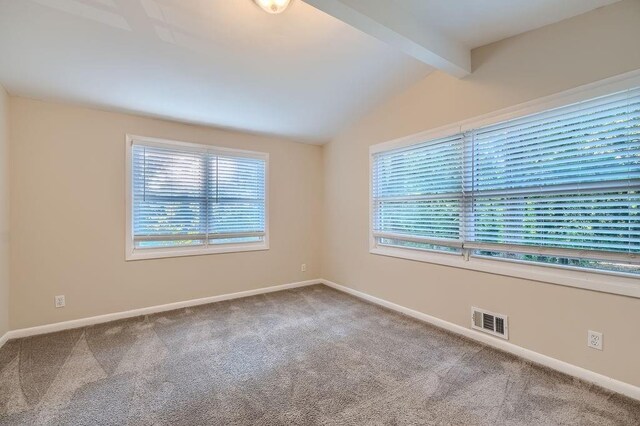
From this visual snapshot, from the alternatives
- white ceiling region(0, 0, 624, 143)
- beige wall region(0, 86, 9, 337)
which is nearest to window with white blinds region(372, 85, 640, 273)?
white ceiling region(0, 0, 624, 143)

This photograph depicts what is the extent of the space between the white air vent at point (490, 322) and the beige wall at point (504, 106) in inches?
2.2

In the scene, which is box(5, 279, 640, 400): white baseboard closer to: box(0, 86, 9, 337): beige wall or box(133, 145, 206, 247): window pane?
box(0, 86, 9, 337): beige wall

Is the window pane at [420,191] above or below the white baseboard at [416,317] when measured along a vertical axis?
above

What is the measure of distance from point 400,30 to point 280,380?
271cm

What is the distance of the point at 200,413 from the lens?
1734 mm

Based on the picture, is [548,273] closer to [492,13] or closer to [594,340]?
[594,340]

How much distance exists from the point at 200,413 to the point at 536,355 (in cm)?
255

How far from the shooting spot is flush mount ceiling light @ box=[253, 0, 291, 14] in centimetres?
201

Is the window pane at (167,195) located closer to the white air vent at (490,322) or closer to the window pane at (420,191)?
the window pane at (420,191)

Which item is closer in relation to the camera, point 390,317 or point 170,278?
point 390,317

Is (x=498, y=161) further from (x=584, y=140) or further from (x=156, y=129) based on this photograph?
(x=156, y=129)

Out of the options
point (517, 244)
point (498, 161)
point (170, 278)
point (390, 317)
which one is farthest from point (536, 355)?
point (170, 278)

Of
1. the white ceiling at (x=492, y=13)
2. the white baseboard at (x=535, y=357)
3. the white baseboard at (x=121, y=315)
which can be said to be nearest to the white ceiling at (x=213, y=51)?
the white ceiling at (x=492, y=13)

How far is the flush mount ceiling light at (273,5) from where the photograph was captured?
2.01 metres
